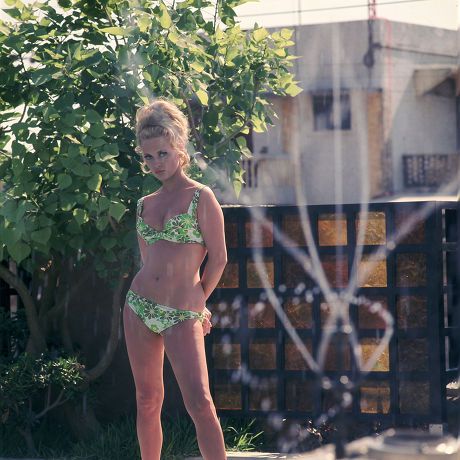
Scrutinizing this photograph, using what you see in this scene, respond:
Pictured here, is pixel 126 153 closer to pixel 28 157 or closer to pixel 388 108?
pixel 28 157

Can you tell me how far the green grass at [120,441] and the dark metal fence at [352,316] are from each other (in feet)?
0.63

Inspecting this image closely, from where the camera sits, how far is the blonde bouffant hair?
16.9ft

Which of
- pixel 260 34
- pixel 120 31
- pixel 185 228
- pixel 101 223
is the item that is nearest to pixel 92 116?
pixel 120 31

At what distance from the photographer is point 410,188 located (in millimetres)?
23500

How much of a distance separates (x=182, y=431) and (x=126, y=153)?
1.86 metres

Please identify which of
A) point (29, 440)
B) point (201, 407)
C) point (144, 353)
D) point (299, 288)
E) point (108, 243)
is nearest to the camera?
point (201, 407)

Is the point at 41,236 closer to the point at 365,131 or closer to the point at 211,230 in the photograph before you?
the point at 211,230

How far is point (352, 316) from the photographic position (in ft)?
24.3

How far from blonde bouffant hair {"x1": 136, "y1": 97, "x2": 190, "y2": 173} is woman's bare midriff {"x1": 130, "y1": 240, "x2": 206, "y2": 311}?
435mm

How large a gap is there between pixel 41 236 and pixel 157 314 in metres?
1.72

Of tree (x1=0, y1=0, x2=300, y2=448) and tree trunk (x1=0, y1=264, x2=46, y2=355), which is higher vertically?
tree (x1=0, y1=0, x2=300, y2=448)

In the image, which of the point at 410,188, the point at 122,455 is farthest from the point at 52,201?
the point at 410,188

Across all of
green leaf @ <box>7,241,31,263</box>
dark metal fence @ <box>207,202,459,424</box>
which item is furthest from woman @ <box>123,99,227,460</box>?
dark metal fence @ <box>207,202,459,424</box>

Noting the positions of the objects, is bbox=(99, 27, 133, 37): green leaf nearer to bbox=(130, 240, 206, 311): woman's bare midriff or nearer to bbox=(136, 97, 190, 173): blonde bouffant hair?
bbox=(136, 97, 190, 173): blonde bouffant hair
